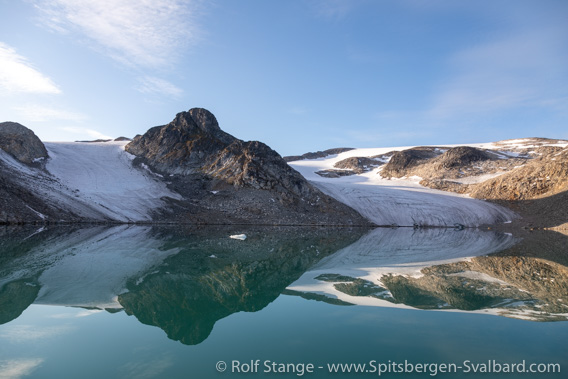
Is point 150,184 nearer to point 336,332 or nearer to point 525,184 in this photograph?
point 336,332

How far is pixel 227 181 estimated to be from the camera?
53406mm

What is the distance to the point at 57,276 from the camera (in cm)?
1077

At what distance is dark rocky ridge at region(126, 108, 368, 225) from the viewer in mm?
46594

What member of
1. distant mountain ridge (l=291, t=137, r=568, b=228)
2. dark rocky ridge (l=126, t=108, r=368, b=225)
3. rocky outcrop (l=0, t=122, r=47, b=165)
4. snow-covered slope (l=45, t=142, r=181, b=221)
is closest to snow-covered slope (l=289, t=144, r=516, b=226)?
distant mountain ridge (l=291, t=137, r=568, b=228)

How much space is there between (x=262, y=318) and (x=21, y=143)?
51.7 metres

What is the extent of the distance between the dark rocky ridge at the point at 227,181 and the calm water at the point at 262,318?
32192 mm

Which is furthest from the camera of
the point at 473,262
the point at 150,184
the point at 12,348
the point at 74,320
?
the point at 150,184

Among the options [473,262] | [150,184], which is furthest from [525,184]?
[150,184]

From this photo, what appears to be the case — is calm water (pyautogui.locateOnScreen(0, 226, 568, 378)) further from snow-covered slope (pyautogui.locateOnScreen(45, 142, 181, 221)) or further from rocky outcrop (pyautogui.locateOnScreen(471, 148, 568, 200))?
rocky outcrop (pyautogui.locateOnScreen(471, 148, 568, 200))

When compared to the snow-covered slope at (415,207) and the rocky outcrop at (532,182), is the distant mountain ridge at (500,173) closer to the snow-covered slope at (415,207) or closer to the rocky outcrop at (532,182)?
the rocky outcrop at (532,182)

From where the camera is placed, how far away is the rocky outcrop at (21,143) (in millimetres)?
44094

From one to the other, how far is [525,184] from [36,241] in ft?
229

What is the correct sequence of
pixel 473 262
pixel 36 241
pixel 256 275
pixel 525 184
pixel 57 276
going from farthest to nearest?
pixel 525 184
pixel 36 241
pixel 473 262
pixel 256 275
pixel 57 276

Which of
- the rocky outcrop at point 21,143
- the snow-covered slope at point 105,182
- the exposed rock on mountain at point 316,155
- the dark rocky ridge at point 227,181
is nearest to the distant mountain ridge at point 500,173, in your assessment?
the exposed rock on mountain at point 316,155
